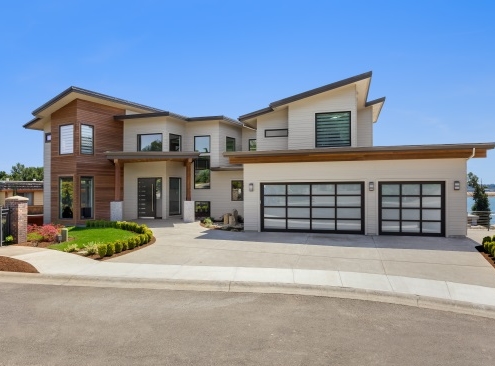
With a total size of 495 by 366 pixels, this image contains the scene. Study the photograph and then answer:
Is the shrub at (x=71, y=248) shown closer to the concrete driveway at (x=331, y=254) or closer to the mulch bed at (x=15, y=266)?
the mulch bed at (x=15, y=266)

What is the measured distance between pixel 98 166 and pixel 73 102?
4182mm

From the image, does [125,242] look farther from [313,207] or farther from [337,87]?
[337,87]

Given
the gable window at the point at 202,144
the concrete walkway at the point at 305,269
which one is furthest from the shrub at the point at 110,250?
the gable window at the point at 202,144

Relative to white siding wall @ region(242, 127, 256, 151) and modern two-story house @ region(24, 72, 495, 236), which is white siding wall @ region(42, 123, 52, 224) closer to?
modern two-story house @ region(24, 72, 495, 236)

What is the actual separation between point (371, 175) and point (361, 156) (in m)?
0.99

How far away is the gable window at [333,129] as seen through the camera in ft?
60.6

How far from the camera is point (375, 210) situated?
603 inches

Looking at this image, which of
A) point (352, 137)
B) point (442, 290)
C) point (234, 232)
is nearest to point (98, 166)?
point (234, 232)

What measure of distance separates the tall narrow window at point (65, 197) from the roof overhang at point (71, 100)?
14.7 ft

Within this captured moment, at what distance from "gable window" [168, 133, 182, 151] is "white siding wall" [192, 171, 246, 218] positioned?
3.09 metres

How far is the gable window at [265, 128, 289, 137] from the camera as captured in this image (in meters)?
20.0

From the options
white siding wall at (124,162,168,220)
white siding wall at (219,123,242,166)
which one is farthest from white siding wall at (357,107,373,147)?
white siding wall at (124,162,168,220)

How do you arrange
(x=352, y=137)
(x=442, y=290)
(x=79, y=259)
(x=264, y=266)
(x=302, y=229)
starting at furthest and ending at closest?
(x=352, y=137) → (x=302, y=229) → (x=79, y=259) → (x=264, y=266) → (x=442, y=290)

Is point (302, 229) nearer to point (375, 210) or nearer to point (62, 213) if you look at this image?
point (375, 210)
